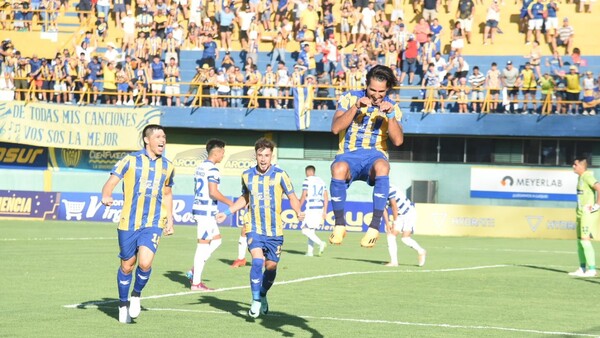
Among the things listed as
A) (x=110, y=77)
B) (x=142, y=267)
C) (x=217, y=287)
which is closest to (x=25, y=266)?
(x=217, y=287)


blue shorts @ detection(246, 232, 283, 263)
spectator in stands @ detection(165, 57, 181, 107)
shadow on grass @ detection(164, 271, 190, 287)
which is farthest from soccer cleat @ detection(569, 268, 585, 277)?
spectator in stands @ detection(165, 57, 181, 107)

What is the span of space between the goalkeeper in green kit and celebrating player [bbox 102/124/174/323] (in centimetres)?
981

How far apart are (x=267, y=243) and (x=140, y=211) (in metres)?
1.76

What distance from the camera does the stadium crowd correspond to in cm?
3950

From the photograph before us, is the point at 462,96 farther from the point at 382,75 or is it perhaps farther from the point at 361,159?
the point at 382,75

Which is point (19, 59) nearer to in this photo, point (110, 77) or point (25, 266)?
point (110, 77)

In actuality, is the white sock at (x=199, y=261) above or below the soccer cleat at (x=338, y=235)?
below

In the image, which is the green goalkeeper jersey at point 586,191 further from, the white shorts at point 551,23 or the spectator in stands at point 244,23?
the spectator in stands at point 244,23

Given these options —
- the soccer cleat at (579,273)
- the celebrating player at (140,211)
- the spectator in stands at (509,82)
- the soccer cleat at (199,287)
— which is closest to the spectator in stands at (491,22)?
the spectator in stands at (509,82)

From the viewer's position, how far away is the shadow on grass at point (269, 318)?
12.7 meters

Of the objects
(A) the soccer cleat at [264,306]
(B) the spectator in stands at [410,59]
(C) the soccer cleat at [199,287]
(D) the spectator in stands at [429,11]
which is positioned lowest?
(C) the soccer cleat at [199,287]

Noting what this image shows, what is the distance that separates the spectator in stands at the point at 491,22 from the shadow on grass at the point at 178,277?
2540 cm

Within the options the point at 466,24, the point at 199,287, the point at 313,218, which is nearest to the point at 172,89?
the point at 466,24

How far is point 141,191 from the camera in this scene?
1308 cm
